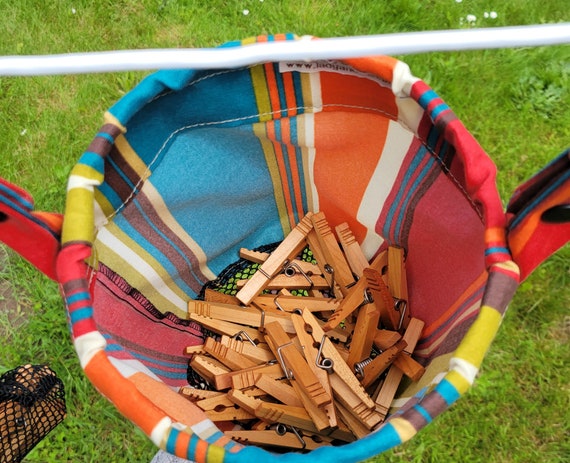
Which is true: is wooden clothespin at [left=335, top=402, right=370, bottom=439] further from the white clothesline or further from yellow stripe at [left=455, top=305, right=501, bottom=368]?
the white clothesline

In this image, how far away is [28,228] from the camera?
33.6 inches

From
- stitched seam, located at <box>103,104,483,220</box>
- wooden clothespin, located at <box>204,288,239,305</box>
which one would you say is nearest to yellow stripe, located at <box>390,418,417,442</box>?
stitched seam, located at <box>103,104,483,220</box>

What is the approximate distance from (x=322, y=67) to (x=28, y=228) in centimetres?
56

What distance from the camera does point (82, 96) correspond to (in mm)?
1821

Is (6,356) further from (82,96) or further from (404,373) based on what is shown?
(404,373)

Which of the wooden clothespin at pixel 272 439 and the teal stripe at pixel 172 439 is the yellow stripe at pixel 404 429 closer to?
the teal stripe at pixel 172 439

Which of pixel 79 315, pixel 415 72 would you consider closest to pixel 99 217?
pixel 79 315

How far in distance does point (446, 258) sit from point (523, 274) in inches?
10.6

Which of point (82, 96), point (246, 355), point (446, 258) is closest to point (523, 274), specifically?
point (446, 258)

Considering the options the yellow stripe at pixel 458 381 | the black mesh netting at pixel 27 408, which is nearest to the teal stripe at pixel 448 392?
the yellow stripe at pixel 458 381

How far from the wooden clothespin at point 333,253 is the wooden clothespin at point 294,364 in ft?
0.63

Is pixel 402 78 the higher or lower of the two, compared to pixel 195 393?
higher

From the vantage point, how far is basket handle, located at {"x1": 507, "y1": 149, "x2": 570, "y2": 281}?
736mm

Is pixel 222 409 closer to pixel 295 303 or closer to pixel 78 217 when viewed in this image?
pixel 295 303
